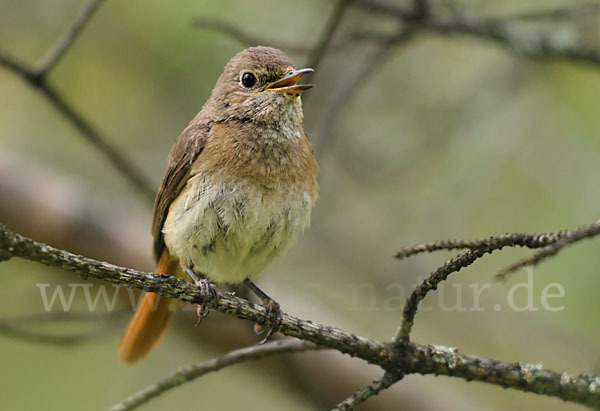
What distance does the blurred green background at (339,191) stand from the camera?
480 cm

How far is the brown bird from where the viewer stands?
3459 mm

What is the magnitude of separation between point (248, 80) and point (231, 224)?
3.20ft

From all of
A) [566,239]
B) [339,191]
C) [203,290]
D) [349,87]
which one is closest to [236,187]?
[203,290]

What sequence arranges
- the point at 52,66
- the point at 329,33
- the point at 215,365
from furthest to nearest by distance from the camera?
the point at 329,33, the point at 52,66, the point at 215,365

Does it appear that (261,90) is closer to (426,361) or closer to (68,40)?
(68,40)

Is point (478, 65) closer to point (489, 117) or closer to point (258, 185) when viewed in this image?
point (489, 117)

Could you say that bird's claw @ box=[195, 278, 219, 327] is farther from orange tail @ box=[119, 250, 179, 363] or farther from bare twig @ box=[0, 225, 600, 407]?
orange tail @ box=[119, 250, 179, 363]

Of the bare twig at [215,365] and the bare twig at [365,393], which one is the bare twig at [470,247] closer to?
the bare twig at [365,393]

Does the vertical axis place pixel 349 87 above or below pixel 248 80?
above

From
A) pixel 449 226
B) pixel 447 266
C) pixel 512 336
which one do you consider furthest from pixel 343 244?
pixel 447 266

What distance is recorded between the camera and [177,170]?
3754 mm

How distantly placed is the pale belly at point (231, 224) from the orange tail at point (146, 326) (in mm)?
395

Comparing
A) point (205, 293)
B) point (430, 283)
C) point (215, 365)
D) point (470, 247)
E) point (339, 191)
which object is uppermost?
point (339, 191)

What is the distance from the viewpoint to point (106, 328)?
448 cm
